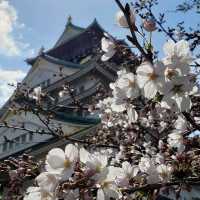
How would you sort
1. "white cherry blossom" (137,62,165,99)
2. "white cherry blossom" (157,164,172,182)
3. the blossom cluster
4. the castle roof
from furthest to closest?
the castle roof, "white cherry blossom" (157,164,172,182), "white cherry blossom" (137,62,165,99), the blossom cluster

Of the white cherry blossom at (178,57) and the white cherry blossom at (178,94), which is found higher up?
the white cherry blossom at (178,57)

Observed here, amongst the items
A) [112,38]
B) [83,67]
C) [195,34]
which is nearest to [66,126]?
[83,67]

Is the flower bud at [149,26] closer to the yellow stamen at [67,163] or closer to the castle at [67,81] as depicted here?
the yellow stamen at [67,163]

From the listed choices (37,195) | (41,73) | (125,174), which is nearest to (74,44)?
(41,73)

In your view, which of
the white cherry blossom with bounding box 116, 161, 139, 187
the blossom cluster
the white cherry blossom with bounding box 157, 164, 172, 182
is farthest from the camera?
the white cherry blossom with bounding box 157, 164, 172, 182

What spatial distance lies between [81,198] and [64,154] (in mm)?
257

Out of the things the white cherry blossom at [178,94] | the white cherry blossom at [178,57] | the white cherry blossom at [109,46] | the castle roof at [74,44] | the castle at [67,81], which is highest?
the castle roof at [74,44]

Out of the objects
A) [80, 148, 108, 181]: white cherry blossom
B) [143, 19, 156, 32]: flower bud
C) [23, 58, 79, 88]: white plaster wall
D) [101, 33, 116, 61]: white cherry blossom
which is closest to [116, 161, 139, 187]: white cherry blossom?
[80, 148, 108, 181]: white cherry blossom

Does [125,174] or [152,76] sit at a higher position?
[152,76]

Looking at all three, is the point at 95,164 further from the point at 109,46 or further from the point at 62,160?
the point at 109,46

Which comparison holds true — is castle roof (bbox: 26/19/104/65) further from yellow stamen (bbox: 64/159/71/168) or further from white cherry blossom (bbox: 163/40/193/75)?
yellow stamen (bbox: 64/159/71/168)

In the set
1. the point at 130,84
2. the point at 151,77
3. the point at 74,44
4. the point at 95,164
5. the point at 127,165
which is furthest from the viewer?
the point at 74,44

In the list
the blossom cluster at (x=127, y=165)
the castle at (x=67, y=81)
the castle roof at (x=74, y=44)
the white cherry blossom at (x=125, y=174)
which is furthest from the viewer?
the castle roof at (x=74, y=44)

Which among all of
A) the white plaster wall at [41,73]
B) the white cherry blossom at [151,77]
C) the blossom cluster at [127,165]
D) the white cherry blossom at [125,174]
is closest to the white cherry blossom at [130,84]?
the blossom cluster at [127,165]
